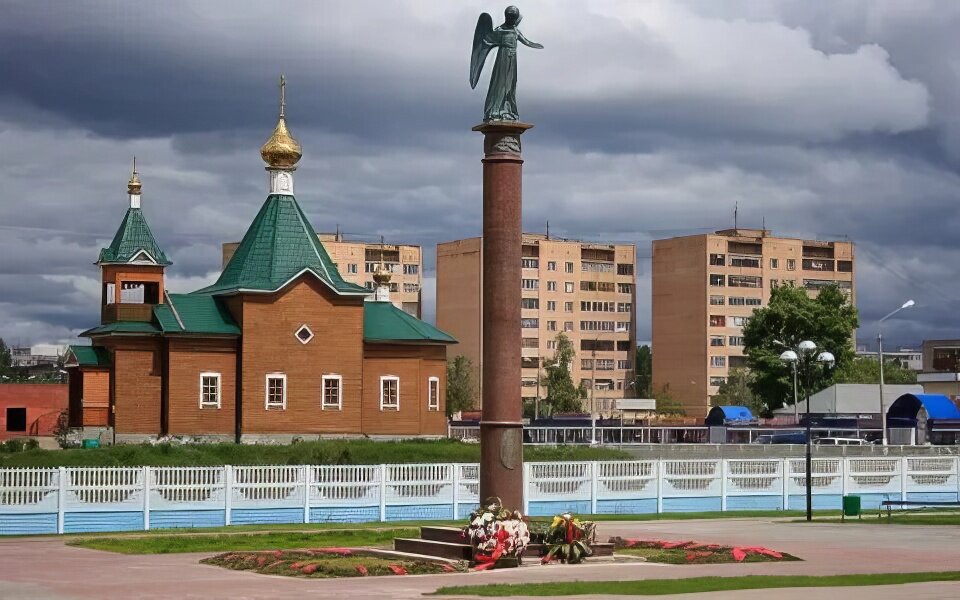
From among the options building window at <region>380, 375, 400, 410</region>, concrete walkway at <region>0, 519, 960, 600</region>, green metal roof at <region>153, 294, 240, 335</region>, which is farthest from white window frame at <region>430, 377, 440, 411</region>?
concrete walkway at <region>0, 519, 960, 600</region>

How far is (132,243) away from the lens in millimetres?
62281

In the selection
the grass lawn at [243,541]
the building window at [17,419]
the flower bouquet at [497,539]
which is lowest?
the grass lawn at [243,541]

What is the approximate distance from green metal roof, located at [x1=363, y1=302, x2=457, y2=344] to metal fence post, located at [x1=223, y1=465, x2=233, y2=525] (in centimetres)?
2710

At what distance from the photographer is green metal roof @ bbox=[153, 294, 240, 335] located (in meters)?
58.2

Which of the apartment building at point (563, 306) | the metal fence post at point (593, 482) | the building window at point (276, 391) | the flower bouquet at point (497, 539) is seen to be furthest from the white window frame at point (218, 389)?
the apartment building at point (563, 306)

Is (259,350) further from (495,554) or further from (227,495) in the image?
(495,554)

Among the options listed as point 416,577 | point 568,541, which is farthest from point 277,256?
point 416,577

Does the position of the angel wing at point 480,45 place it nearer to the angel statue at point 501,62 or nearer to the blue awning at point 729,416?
the angel statue at point 501,62

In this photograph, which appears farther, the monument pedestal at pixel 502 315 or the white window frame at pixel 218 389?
the white window frame at pixel 218 389

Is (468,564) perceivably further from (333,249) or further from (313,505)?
(333,249)

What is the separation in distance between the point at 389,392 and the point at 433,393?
106 inches

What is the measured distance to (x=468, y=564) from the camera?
23.4 metres

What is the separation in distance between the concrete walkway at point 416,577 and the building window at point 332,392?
2952 cm

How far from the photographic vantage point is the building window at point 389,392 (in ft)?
203
